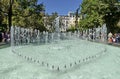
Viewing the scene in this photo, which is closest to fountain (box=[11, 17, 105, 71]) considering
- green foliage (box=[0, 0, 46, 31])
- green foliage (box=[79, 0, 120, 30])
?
green foliage (box=[0, 0, 46, 31])

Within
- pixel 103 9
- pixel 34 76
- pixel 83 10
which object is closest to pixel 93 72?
pixel 34 76

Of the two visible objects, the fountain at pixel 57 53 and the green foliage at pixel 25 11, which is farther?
the green foliage at pixel 25 11

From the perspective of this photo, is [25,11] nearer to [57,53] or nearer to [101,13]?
[101,13]

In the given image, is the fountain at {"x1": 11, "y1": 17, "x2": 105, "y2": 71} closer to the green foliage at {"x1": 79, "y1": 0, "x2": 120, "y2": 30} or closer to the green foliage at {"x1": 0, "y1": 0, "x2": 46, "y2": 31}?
the green foliage at {"x1": 0, "y1": 0, "x2": 46, "y2": 31}

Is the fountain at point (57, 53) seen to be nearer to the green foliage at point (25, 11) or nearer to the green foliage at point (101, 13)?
the green foliage at point (25, 11)

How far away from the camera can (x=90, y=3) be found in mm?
55094

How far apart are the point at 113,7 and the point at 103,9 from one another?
71.7 inches

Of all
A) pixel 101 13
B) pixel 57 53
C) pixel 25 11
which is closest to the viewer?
pixel 57 53

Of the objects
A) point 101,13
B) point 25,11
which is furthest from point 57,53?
point 101,13

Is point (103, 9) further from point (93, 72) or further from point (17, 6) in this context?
point (93, 72)

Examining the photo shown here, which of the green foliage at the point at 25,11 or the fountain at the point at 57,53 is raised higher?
the green foliage at the point at 25,11

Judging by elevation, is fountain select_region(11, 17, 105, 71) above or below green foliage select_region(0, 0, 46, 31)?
below

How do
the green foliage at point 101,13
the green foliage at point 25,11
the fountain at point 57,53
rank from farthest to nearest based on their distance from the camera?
the green foliage at point 101,13
the green foliage at point 25,11
the fountain at point 57,53

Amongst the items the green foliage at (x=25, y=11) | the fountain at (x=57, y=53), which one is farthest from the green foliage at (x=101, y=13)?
the fountain at (x=57, y=53)
